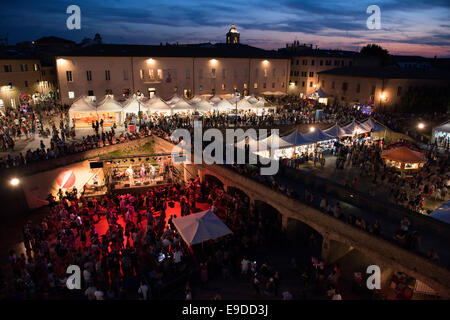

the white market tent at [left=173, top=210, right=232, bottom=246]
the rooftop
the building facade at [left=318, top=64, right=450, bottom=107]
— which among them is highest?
the rooftop

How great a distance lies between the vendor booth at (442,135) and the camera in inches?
1015

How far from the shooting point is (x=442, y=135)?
26.3 meters

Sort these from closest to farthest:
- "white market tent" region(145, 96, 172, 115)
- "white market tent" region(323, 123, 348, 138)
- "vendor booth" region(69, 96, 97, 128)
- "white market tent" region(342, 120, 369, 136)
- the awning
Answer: the awning < "white market tent" region(323, 123, 348, 138) < "white market tent" region(342, 120, 369, 136) < "vendor booth" region(69, 96, 97, 128) < "white market tent" region(145, 96, 172, 115)

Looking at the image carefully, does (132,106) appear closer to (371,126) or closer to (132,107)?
(132,107)

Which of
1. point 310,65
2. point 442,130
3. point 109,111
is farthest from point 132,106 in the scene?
point 310,65

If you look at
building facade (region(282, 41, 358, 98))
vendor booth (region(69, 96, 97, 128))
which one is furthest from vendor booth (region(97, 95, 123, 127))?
building facade (region(282, 41, 358, 98))

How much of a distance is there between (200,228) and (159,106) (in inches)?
727

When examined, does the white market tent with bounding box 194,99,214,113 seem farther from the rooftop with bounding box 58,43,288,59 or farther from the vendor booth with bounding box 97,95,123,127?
the rooftop with bounding box 58,43,288,59

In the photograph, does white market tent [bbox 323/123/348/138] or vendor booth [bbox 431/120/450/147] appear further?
vendor booth [bbox 431/120/450/147]

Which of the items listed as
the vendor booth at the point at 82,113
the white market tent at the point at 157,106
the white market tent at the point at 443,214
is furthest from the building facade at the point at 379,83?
the vendor booth at the point at 82,113

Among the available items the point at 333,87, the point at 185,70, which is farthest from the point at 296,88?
the point at 185,70

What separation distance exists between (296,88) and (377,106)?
19094mm

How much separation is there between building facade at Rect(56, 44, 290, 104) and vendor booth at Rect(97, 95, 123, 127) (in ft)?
28.4

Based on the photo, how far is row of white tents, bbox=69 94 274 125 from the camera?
90.0ft
